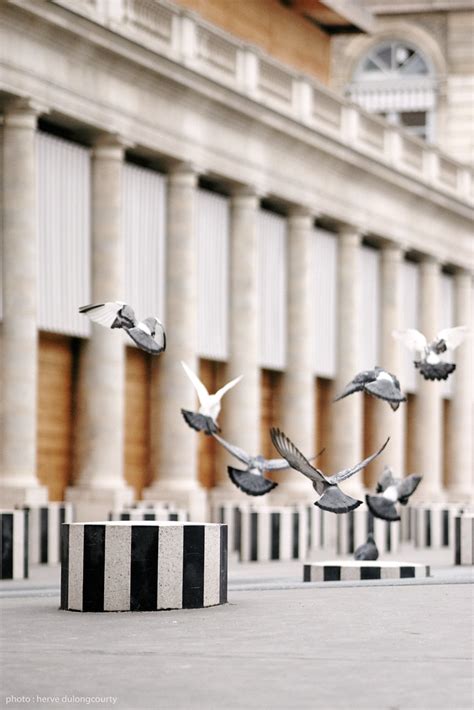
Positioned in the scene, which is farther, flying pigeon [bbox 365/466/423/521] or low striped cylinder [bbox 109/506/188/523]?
low striped cylinder [bbox 109/506/188/523]

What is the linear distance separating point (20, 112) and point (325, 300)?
17257 millimetres

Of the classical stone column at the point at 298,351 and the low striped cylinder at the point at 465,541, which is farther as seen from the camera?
the classical stone column at the point at 298,351

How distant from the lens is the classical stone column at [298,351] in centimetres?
4678

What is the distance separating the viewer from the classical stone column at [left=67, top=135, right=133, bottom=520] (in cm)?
3734

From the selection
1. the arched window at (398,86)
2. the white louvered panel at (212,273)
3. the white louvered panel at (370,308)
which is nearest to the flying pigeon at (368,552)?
the white louvered panel at (212,273)

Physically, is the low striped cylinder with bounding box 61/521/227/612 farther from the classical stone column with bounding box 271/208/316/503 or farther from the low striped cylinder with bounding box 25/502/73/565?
the classical stone column with bounding box 271/208/316/503

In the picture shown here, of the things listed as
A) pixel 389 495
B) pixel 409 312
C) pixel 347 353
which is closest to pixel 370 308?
pixel 409 312

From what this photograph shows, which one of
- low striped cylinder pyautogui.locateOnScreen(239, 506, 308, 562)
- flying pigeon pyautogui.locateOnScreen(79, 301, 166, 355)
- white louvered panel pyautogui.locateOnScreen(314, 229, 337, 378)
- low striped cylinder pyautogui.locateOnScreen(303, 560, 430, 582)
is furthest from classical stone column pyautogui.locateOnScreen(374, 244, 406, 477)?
flying pigeon pyautogui.locateOnScreen(79, 301, 166, 355)

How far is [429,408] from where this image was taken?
5625 centimetres

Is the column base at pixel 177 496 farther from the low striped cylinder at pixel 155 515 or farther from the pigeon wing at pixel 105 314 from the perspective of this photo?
the pigeon wing at pixel 105 314

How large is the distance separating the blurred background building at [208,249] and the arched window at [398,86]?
913 centimetres

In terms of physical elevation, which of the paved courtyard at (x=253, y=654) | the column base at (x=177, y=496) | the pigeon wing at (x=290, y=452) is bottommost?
the paved courtyard at (x=253, y=654)

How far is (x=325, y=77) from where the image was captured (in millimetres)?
54562

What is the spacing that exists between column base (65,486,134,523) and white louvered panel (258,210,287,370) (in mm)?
9522
